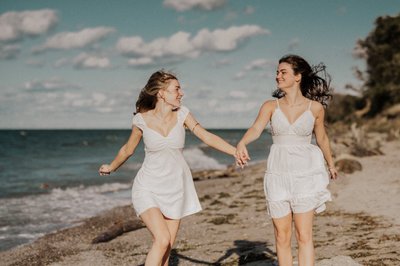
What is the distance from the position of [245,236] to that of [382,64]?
44147 mm

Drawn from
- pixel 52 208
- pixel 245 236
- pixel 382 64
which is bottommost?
pixel 52 208

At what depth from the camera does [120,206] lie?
17.7m

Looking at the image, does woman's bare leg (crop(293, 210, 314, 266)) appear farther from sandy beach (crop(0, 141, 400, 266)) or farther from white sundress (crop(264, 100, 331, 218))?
sandy beach (crop(0, 141, 400, 266))

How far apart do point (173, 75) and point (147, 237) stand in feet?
22.0

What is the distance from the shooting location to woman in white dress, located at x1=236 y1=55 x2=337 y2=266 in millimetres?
4902

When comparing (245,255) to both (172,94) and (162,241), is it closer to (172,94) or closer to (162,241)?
(162,241)

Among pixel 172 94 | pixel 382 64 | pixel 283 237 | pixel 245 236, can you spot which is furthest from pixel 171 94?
pixel 382 64

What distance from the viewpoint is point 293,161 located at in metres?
4.92

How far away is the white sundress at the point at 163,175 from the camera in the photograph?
5020 mm

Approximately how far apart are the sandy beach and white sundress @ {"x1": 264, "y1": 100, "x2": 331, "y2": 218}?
1.65 metres

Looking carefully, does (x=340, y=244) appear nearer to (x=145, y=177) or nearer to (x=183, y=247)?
(x=183, y=247)

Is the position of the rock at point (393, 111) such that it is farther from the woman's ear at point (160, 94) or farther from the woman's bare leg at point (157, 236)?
the woman's bare leg at point (157, 236)

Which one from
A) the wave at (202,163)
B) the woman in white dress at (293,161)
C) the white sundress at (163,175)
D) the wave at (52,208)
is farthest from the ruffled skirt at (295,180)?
the wave at (202,163)

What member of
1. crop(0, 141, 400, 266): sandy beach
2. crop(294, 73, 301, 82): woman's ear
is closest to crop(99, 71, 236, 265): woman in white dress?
crop(294, 73, 301, 82): woman's ear
